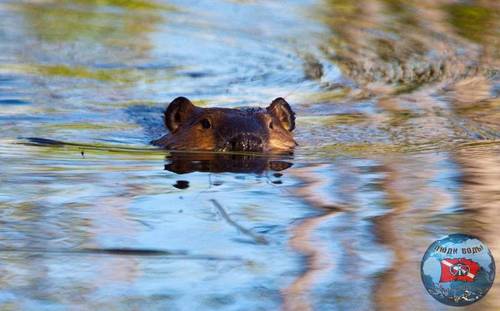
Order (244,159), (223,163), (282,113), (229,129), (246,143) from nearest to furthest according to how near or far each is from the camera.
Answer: (223,163), (244,159), (246,143), (229,129), (282,113)

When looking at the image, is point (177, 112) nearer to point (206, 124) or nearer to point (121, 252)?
point (206, 124)

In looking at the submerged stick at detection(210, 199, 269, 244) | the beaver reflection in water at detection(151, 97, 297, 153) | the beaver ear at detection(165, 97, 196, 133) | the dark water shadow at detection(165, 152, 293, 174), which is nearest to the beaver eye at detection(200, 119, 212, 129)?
the beaver reflection in water at detection(151, 97, 297, 153)

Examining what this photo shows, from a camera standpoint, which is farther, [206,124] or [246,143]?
[206,124]

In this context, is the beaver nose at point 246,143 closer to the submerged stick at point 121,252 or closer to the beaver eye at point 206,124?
the beaver eye at point 206,124

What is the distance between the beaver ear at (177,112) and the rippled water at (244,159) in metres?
0.29

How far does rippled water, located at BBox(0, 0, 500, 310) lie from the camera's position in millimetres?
4555

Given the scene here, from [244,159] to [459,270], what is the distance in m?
2.91

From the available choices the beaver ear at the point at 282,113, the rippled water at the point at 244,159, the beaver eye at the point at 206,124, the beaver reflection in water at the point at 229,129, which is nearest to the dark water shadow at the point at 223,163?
the rippled water at the point at 244,159

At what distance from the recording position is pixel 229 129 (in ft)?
25.2

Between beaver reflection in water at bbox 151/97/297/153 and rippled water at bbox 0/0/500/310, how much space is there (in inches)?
9.9

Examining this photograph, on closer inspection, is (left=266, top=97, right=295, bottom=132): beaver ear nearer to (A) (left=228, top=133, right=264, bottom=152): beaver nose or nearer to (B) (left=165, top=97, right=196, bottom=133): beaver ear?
(B) (left=165, top=97, right=196, bottom=133): beaver ear

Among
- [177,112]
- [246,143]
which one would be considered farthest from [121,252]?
[177,112]

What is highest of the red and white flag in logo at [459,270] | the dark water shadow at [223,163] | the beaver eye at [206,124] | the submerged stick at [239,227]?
the beaver eye at [206,124]

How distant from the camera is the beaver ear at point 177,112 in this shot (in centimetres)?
845
